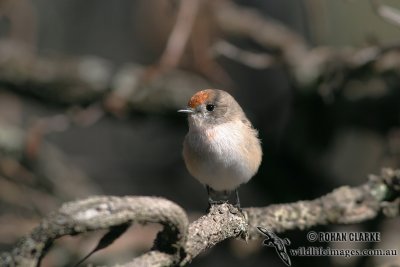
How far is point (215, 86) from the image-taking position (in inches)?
205

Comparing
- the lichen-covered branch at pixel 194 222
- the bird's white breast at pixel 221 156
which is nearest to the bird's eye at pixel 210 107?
the bird's white breast at pixel 221 156

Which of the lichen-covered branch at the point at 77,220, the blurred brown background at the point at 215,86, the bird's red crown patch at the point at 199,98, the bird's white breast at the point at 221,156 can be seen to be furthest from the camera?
the blurred brown background at the point at 215,86

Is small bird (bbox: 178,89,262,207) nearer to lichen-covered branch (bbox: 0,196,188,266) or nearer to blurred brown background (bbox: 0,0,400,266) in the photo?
blurred brown background (bbox: 0,0,400,266)

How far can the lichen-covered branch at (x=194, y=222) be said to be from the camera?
5.65 ft

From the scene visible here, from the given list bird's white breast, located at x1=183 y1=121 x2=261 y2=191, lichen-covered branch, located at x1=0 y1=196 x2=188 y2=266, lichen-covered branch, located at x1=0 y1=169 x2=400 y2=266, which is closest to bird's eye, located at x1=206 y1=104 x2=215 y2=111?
bird's white breast, located at x1=183 y1=121 x2=261 y2=191

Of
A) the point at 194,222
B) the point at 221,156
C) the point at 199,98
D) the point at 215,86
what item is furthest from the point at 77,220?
the point at 215,86

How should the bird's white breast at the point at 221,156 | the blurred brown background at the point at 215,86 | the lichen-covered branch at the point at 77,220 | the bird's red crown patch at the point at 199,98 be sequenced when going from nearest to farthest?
the lichen-covered branch at the point at 77,220, the bird's white breast at the point at 221,156, the bird's red crown patch at the point at 199,98, the blurred brown background at the point at 215,86

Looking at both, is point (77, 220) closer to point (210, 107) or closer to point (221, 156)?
point (221, 156)

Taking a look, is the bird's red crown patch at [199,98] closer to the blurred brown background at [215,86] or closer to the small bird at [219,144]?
the small bird at [219,144]

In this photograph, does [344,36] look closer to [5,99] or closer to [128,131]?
[128,131]

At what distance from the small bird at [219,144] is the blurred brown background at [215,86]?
468 millimetres

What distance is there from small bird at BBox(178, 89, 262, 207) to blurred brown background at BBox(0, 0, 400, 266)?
0.47 m

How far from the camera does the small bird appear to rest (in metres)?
3.46

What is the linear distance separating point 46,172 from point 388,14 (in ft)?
9.80
